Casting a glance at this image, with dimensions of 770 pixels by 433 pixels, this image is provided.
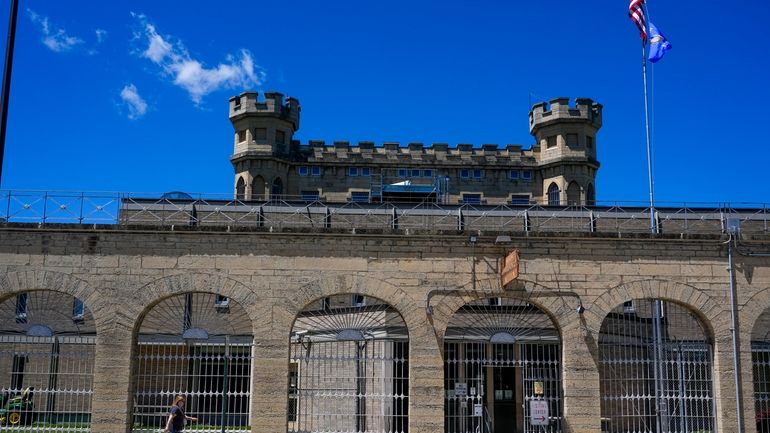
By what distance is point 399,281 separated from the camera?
56.4ft

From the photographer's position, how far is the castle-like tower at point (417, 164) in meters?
48.8

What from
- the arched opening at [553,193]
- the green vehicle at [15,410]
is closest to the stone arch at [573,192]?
the arched opening at [553,193]

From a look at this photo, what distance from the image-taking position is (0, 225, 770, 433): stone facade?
55.2 feet

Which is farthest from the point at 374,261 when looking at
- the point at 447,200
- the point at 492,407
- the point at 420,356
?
the point at 447,200

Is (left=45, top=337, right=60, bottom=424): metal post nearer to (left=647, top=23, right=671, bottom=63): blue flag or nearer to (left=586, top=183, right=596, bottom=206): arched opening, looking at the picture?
(left=647, top=23, right=671, bottom=63): blue flag

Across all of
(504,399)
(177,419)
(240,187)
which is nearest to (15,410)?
(177,419)

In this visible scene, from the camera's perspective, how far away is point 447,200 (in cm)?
4934

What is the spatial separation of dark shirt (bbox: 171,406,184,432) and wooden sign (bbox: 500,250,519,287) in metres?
7.44

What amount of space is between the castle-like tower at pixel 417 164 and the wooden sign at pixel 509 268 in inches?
1225

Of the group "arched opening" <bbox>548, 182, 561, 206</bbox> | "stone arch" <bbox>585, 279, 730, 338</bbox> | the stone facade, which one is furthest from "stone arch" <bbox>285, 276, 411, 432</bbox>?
"arched opening" <bbox>548, 182, 561, 206</bbox>

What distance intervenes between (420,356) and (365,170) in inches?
1346

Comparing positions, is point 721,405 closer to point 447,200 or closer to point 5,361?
point 5,361

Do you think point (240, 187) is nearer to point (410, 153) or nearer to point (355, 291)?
point (410, 153)

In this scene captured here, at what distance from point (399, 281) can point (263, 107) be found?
1337 inches
